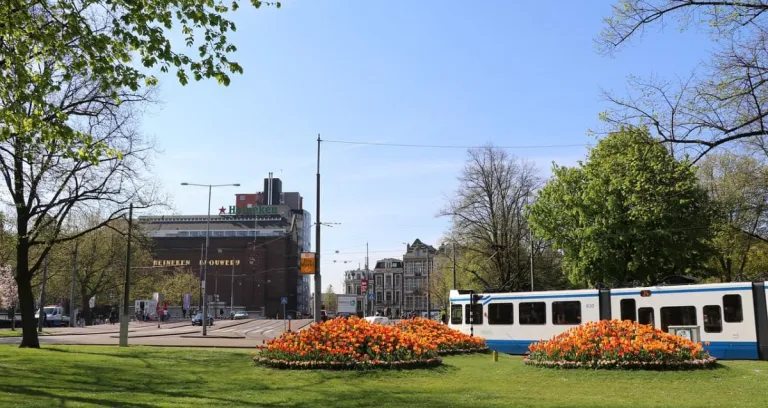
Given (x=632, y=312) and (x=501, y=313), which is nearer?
(x=632, y=312)

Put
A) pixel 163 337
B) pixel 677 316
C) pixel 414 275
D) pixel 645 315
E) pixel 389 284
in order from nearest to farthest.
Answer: pixel 677 316, pixel 645 315, pixel 163 337, pixel 414 275, pixel 389 284

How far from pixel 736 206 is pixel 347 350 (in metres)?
33.2

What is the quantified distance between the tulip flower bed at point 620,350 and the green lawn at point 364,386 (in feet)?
1.77

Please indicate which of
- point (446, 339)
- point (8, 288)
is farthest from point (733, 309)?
point (8, 288)

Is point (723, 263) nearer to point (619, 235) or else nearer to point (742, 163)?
point (742, 163)

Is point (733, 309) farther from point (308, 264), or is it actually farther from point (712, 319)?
point (308, 264)

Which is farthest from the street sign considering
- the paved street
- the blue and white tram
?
the blue and white tram

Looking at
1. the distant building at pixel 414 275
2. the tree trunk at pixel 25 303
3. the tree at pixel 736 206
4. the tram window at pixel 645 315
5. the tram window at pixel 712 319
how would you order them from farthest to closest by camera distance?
the distant building at pixel 414 275 → the tree at pixel 736 206 → the tree trunk at pixel 25 303 → the tram window at pixel 645 315 → the tram window at pixel 712 319

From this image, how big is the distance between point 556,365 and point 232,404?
9.24 metres

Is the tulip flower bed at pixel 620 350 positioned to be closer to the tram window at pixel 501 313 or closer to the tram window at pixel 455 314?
the tram window at pixel 501 313

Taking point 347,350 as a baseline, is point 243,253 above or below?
above

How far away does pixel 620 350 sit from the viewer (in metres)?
16.1

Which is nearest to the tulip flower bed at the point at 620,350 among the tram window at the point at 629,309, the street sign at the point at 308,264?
the tram window at the point at 629,309

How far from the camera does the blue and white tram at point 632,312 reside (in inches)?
868
